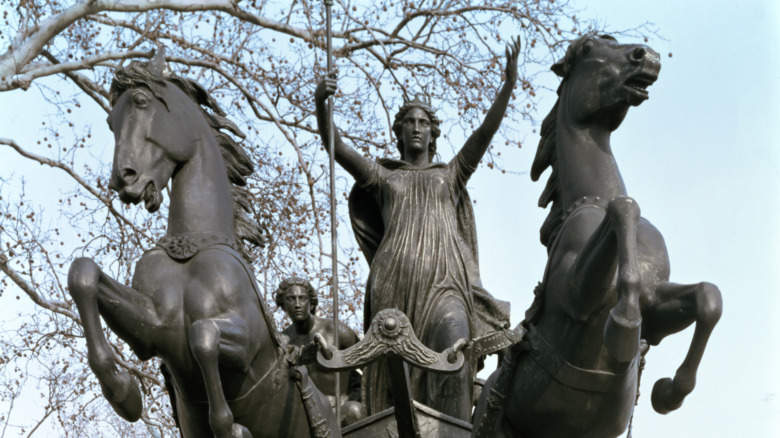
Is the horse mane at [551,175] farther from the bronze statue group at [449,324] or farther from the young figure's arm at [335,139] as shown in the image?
the young figure's arm at [335,139]

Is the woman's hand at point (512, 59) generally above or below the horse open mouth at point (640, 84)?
above

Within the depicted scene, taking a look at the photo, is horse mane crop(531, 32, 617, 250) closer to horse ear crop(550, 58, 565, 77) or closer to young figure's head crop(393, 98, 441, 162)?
horse ear crop(550, 58, 565, 77)

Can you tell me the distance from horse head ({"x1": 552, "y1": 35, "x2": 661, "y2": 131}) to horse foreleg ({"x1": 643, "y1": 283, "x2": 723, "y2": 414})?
1019mm

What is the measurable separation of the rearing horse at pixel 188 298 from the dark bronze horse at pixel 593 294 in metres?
1.12

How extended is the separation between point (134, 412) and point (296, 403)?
3.09 feet

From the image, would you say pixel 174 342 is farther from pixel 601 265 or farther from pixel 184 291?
pixel 601 265

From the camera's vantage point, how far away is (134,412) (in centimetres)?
640

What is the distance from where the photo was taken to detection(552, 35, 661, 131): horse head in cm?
669

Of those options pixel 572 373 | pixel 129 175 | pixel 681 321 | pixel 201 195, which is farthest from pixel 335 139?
pixel 681 321

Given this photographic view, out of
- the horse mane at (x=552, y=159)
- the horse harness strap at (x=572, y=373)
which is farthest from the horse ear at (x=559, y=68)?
the horse harness strap at (x=572, y=373)

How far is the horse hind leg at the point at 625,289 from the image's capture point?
5.79 meters

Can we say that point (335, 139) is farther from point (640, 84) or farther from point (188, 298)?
point (640, 84)

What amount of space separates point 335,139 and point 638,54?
2144 mm

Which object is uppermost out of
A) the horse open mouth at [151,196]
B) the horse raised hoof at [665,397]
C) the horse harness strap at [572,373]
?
the horse open mouth at [151,196]
